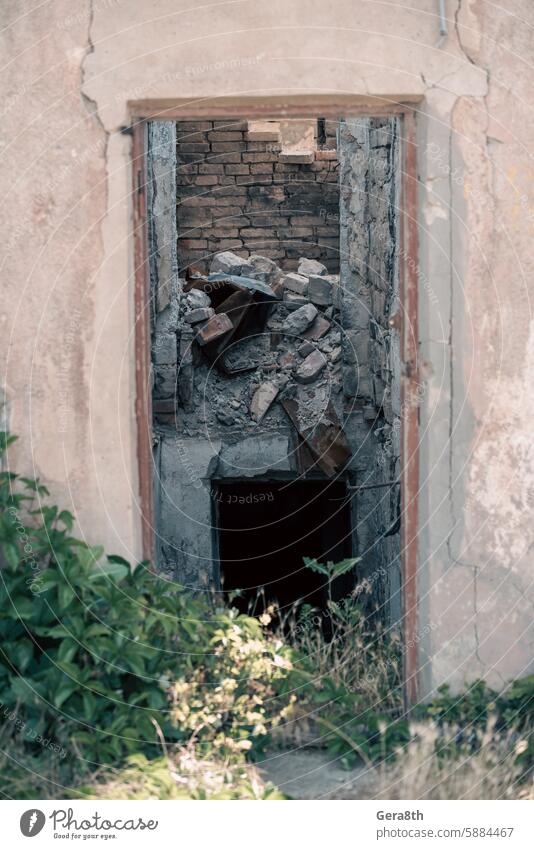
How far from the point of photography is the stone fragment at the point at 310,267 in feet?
28.5

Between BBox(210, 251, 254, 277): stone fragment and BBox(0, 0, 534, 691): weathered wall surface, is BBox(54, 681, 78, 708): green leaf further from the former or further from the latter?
BBox(210, 251, 254, 277): stone fragment

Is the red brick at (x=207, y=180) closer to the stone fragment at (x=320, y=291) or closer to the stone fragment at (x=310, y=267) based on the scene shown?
the stone fragment at (x=310, y=267)

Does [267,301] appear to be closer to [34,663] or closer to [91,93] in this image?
[91,93]

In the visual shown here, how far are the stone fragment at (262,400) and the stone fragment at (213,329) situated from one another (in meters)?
0.53

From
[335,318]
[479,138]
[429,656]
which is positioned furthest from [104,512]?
[335,318]

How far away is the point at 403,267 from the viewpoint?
4113 mm

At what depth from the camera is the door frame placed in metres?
4.02

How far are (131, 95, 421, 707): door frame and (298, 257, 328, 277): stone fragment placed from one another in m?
4.53

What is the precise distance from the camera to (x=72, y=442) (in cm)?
409

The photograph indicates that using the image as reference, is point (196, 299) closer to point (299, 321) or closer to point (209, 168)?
point (299, 321)

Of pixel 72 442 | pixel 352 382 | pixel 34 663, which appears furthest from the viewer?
pixel 352 382

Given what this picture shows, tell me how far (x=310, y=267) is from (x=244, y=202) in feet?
3.75

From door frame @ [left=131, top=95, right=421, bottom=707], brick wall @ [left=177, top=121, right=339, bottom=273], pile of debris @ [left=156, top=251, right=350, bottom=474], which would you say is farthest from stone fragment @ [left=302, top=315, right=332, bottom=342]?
door frame @ [left=131, top=95, right=421, bottom=707]

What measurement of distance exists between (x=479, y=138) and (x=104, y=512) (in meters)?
2.09
